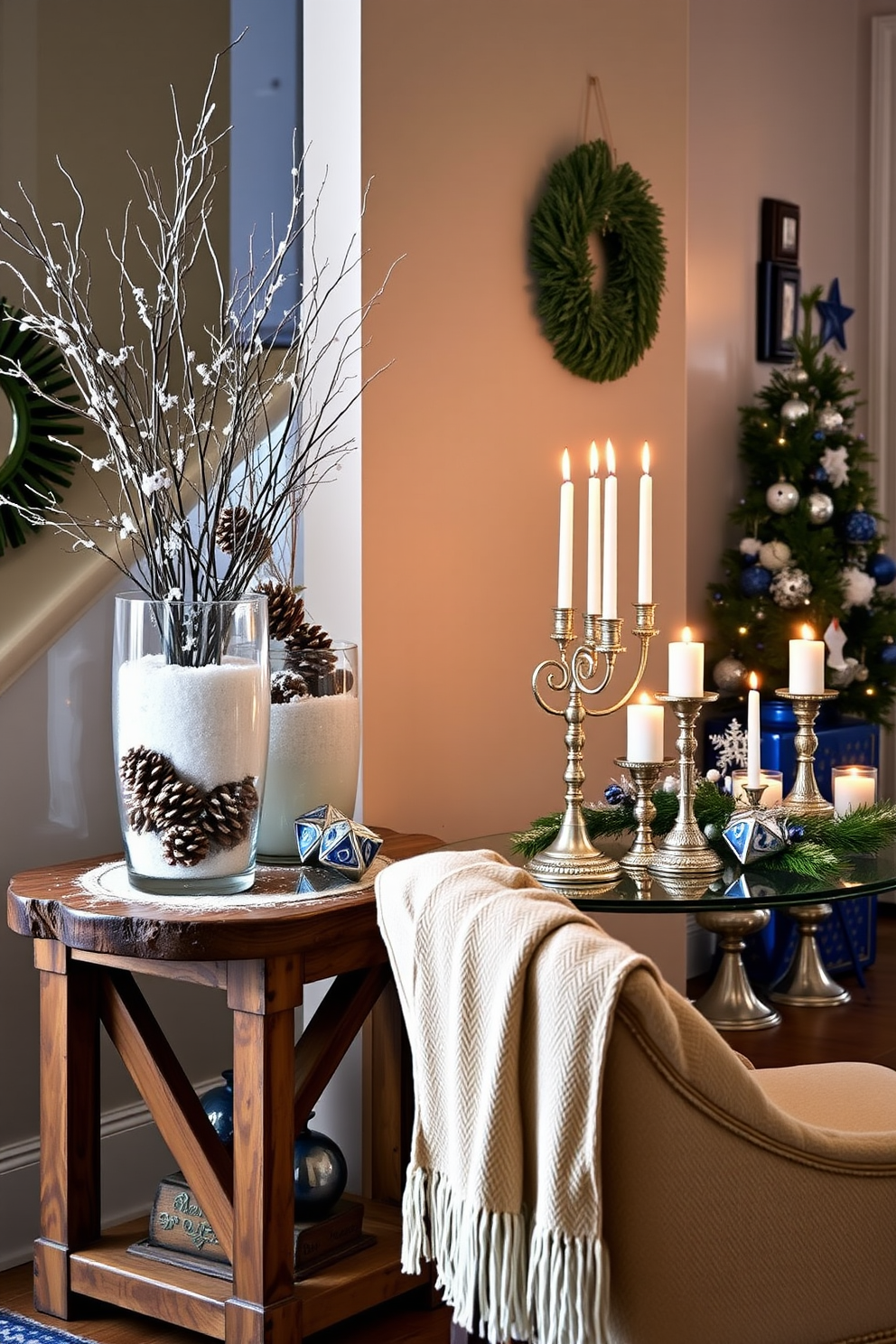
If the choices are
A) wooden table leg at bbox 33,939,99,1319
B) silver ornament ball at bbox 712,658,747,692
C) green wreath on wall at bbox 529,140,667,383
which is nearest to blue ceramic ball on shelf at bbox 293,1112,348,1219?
wooden table leg at bbox 33,939,99,1319

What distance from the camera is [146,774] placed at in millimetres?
1967

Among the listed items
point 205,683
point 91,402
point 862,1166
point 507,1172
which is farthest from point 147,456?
point 862,1166

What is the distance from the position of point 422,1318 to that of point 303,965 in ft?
2.16

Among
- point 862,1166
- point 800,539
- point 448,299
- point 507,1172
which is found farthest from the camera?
point 800,539

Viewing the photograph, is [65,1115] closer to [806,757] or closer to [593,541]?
[593,541]

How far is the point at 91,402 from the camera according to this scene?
1.99 m

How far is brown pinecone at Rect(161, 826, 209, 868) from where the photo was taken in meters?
1.97

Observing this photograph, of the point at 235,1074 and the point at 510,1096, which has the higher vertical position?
the point at 510,1096

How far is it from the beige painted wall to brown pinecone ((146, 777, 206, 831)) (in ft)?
8.42

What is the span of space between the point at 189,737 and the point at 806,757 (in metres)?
0.98

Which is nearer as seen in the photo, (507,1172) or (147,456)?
(507,1172)

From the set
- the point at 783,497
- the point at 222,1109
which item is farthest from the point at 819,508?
the point at 222,1109

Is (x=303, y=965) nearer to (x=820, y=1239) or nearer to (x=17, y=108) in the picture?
(x=820, y=1239)

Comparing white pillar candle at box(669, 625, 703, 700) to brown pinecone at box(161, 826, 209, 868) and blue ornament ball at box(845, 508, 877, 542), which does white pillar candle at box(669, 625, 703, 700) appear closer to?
brown pinecone at box(161, 826, 209, 868)
